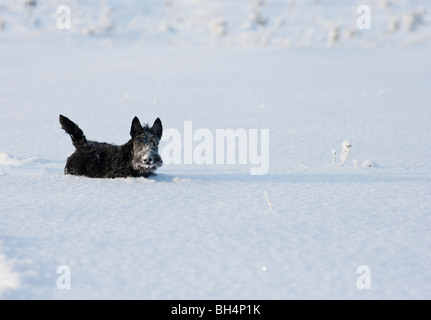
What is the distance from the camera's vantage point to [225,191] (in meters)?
4.69

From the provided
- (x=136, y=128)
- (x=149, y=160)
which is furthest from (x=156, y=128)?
(x=149, y=160)

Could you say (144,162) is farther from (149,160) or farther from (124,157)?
(124,157)

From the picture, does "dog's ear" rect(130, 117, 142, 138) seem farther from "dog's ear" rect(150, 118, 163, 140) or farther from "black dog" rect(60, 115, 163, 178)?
"dog's ear" rect(150, 118, 163, 140)

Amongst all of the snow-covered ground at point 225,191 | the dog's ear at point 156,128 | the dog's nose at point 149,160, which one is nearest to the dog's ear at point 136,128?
the dog's ear at point 156,128

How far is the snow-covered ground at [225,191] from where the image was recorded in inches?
108

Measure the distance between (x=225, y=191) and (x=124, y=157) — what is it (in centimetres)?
124

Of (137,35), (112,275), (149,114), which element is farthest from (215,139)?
(137,35)

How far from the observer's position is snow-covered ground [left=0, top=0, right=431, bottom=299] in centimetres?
276

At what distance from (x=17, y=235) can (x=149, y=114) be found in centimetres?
736

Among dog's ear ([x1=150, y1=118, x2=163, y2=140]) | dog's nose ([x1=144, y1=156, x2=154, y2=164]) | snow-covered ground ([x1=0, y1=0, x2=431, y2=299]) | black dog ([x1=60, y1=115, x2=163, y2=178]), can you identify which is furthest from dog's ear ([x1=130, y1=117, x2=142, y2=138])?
snow-covered ground ([x1=0, y1=0, x2=431, y2=299])

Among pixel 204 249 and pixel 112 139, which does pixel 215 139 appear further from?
pixel 204 249

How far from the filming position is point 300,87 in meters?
14.5

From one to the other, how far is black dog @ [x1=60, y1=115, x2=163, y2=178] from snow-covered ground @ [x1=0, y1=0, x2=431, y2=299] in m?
0.19

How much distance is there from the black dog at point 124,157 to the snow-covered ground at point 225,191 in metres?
0.19
